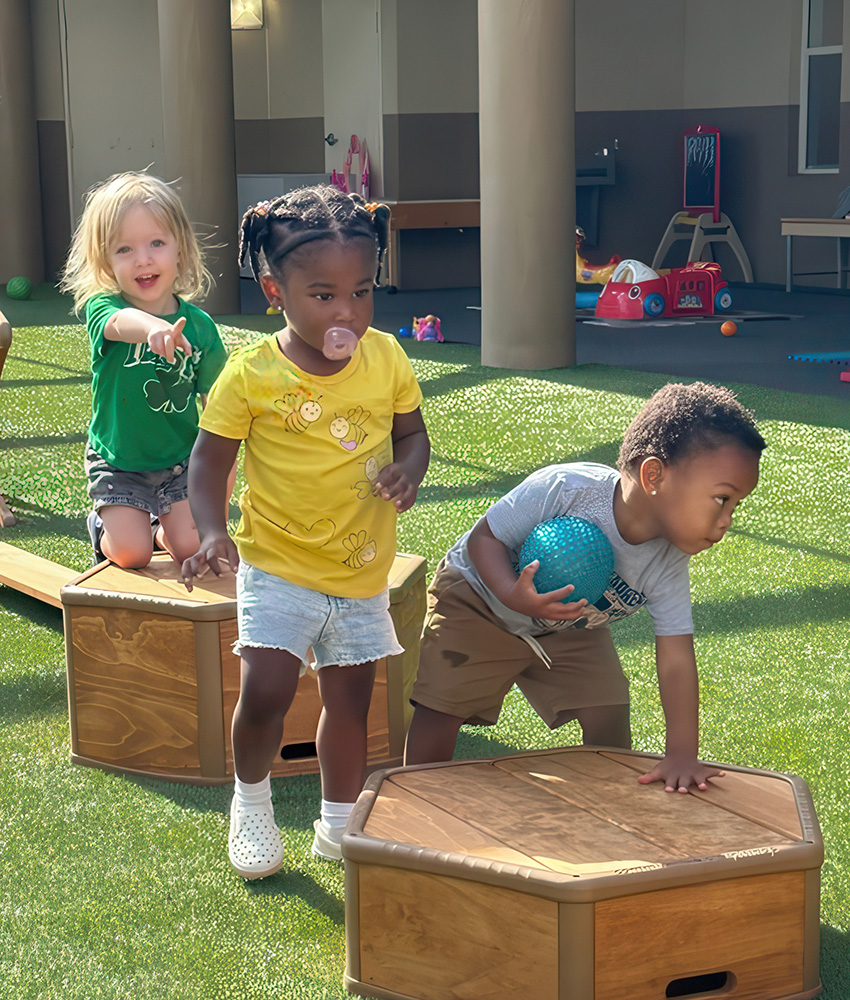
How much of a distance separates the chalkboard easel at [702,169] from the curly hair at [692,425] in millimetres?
13580

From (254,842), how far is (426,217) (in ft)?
44.0

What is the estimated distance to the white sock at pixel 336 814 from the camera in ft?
8.99

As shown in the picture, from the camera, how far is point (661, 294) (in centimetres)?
1286

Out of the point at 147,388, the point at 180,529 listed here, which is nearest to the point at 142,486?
the point at 180,529

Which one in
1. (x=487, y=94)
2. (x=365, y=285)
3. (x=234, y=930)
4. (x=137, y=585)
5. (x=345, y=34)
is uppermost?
(x=345, y=34)

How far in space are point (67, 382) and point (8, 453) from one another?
2.25m

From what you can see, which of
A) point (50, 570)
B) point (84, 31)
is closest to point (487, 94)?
point (50, 570)

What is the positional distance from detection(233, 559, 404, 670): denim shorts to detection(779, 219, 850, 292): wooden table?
36.8 ft

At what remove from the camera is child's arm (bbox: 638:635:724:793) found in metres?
2.49

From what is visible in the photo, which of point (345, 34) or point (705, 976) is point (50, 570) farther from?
point (345, 34)

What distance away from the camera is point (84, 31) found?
16703mm

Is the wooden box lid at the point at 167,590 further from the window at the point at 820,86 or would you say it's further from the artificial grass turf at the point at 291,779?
the window at the point at 820,86

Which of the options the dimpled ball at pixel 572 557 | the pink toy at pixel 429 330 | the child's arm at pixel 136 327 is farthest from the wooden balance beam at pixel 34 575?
the pink toy at pixel 429 330

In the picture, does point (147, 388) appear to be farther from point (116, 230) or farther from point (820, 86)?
point (820, 86)
